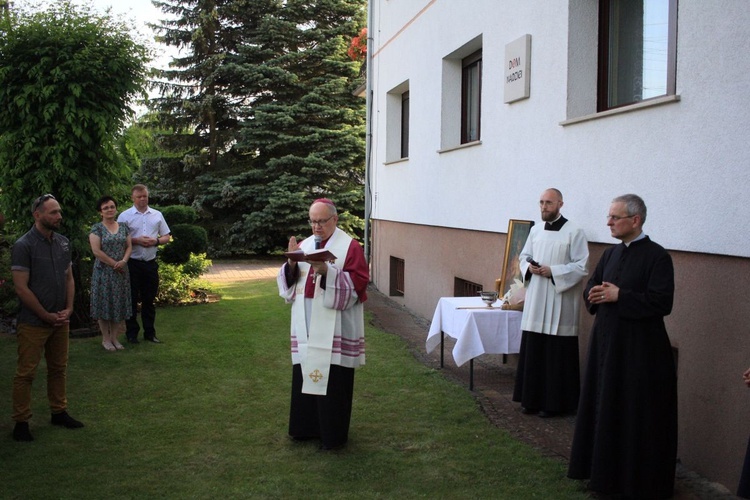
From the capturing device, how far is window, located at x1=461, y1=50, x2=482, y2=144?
35.2 feet

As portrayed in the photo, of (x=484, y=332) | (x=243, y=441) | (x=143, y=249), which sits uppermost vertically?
(x=143, y=249)

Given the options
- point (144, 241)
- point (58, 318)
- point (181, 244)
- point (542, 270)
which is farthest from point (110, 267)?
point (542, 270)

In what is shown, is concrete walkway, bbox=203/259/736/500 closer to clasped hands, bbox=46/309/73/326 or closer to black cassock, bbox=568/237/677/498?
black cassock, bbox=568/237/677/498

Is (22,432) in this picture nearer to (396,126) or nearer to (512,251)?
(512,251)

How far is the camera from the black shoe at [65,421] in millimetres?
6320

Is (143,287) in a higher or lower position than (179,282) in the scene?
higher

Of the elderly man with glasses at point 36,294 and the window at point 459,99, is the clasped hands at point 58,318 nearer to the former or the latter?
the elderly man with glasses at point 36,294

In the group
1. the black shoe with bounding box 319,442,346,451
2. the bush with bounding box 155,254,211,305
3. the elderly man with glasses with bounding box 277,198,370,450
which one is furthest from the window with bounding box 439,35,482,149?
the black shoe with bounding box 319,442,346,451

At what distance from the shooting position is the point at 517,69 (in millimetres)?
8453

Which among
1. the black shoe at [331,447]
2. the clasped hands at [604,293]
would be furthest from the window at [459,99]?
the clasped hands at [604,293]

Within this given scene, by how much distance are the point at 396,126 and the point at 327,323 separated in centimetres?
1012

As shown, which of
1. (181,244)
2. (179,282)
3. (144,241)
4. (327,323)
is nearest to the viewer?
(327,323)

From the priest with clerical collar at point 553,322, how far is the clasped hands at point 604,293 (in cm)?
190

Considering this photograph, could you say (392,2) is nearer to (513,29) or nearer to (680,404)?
(513,29)
